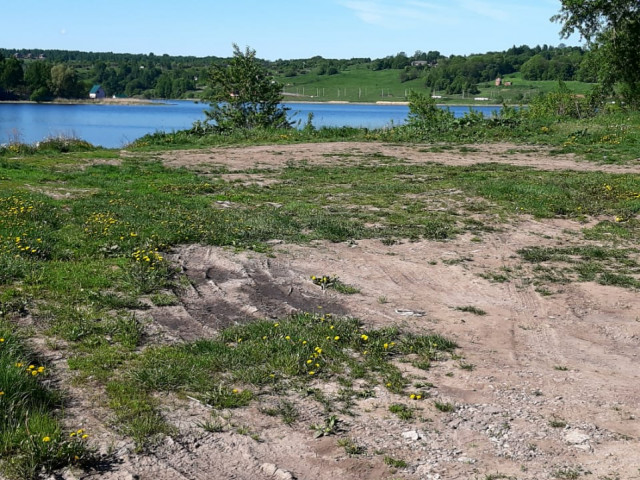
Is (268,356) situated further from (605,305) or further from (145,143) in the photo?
(145,143)

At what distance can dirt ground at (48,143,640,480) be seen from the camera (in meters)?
4.20

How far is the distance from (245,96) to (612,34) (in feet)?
57.1

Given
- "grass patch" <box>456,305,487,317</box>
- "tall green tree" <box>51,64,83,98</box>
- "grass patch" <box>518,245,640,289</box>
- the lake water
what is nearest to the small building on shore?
"tall green tree" <box>51,64,83,98</box>

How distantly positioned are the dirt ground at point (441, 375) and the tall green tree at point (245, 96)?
23039 mm

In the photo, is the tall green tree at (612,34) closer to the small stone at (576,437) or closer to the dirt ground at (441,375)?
the dirt ground at (441,375)

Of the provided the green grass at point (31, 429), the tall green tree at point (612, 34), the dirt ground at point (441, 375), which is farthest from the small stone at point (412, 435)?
the tall green tree at point (612, 34)

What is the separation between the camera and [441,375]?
5.57m

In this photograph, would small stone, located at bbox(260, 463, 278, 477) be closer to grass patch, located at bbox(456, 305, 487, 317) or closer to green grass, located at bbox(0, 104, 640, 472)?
green grass, located at bbox(0, 104, 640, 472)

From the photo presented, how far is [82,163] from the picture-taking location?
18.1m

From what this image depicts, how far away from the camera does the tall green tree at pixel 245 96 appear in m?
31.8

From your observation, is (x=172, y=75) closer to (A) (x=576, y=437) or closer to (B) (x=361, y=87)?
(B) (x=361, y=87)

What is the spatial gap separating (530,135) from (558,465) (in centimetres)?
2246

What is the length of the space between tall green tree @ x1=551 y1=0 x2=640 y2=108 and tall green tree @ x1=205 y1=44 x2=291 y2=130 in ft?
45.5

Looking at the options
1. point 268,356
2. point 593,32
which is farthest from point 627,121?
point 268,356
